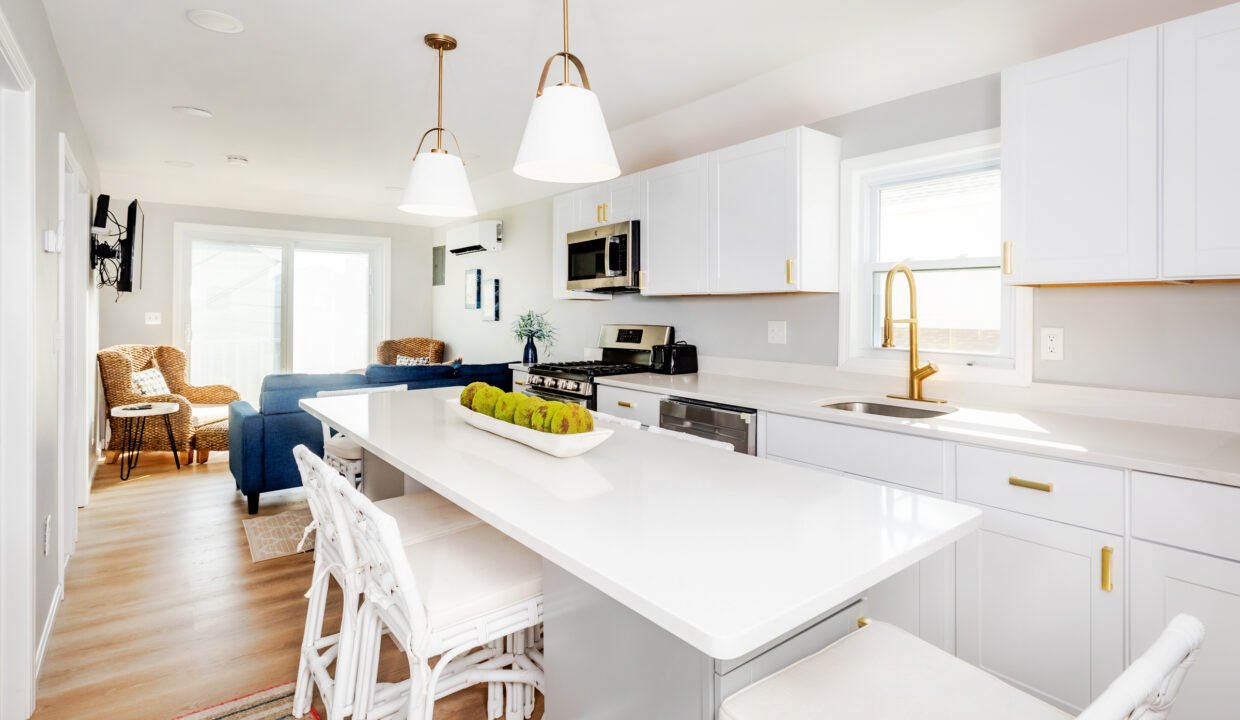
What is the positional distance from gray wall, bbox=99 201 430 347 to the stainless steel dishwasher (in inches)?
200

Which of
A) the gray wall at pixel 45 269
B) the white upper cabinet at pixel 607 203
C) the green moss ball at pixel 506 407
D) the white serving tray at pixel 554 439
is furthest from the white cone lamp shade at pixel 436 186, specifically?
the white upper cabinet at pixel 607 203

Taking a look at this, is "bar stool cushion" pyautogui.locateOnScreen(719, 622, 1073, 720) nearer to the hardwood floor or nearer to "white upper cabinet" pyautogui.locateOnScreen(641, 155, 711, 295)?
the hardwood floor

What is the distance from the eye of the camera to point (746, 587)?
34.8 inches

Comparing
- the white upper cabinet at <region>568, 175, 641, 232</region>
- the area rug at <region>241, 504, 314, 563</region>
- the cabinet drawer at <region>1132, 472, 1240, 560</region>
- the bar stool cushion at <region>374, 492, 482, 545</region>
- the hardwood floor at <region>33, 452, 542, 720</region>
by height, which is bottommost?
the hardwood floor at <region>33, 452, 542, 720</region>

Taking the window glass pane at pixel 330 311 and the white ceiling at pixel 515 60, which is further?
the window glass pane at pixel 330 311

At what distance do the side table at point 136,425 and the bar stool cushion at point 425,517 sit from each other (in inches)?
155

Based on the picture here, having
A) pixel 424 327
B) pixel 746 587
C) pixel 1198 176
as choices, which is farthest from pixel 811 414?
pixel 424 327

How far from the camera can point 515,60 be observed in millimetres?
3029

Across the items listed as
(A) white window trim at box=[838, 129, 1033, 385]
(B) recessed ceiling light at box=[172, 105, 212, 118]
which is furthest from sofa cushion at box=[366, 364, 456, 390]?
(A) white window trim at box=[838, 129, 1033, 385]

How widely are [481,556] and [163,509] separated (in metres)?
3.48

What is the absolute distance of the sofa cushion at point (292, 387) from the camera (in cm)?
382

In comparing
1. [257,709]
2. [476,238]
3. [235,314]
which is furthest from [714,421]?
[235,314]

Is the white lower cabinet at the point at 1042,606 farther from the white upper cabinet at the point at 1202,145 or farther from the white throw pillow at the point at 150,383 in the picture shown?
the white throw pillow at the point at 150,383

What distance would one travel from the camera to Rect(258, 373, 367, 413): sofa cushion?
150 inches
